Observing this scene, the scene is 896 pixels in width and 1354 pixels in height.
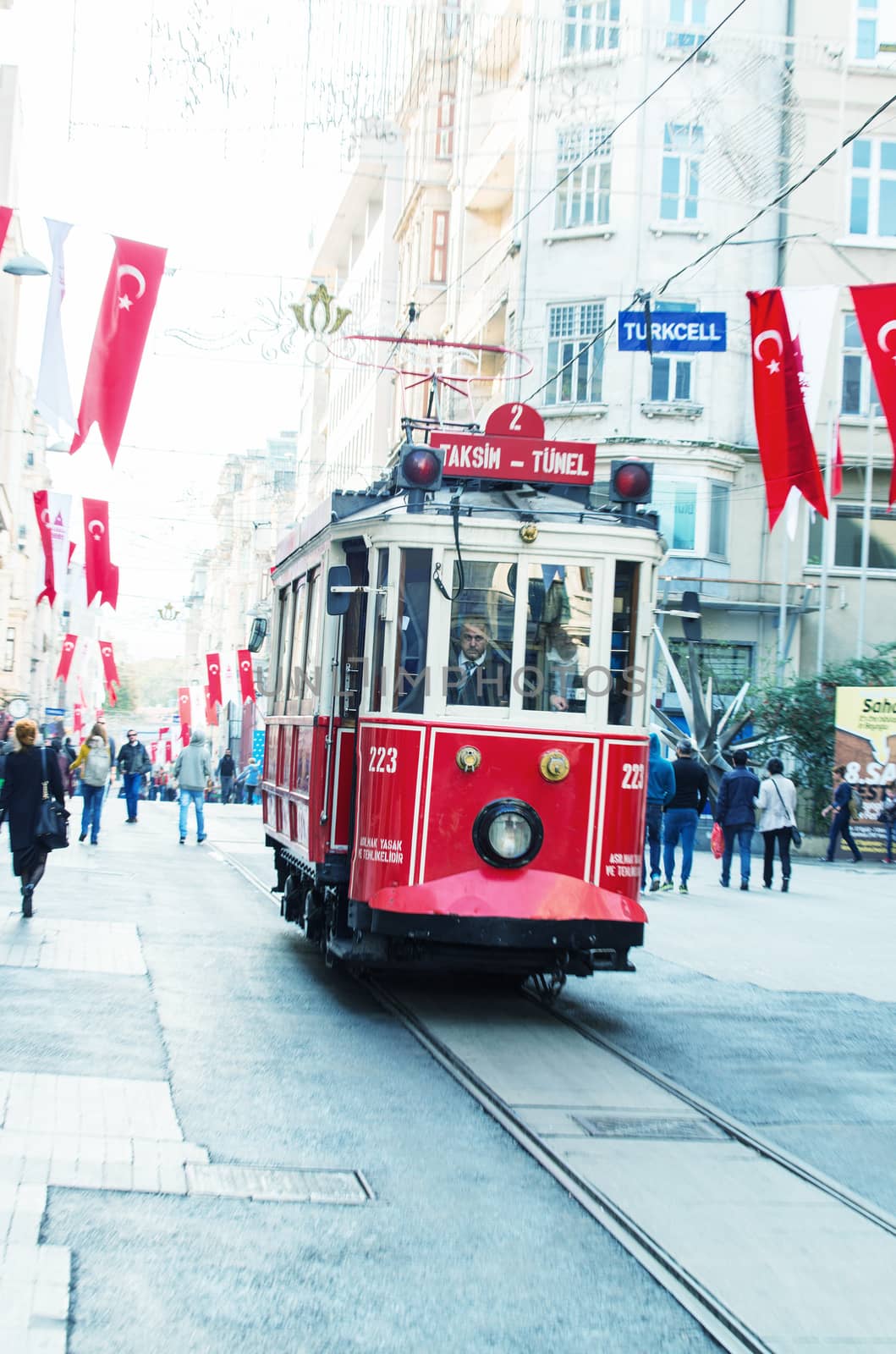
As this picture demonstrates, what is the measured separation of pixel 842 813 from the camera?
25953 mm

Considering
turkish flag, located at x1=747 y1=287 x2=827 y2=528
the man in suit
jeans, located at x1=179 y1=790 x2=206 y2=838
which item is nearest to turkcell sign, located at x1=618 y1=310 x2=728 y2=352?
turkish flag, located at x1=747 y1=287 x2=827 y2=528

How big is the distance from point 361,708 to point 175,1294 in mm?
5695

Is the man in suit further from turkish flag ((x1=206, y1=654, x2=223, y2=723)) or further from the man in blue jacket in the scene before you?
turkish flag ((x1=206, y1=654, x2=223, y2=723))

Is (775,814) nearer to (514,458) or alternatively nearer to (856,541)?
(514,458)

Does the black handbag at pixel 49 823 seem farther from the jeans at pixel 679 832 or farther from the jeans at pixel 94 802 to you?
the jeans at pixel 94 802

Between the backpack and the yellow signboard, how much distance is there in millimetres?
11183

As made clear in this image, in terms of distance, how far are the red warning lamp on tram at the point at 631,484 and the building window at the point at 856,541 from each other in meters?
23.7

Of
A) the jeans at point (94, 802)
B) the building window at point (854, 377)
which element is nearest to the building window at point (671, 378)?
the building window at point (854, 377)

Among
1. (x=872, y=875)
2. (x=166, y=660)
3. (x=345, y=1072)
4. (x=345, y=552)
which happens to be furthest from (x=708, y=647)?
(x=166, y=660)

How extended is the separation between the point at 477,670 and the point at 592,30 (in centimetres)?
2205

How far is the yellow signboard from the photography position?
2606 centimetres

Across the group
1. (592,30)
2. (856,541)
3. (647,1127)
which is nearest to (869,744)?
(856,541)

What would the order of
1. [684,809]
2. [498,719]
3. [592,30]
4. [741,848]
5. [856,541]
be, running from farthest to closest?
[856,541] < [592,30] < [741,848] < [684,809] < [498,719]

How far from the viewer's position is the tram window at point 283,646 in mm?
13484
